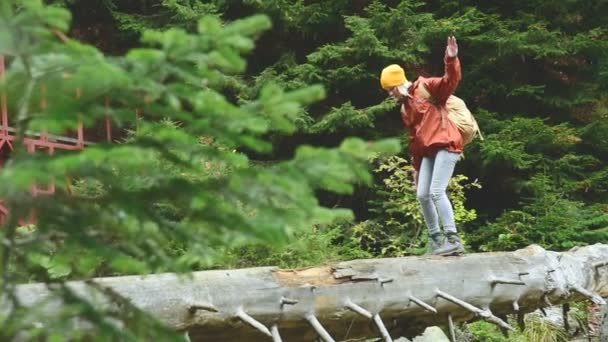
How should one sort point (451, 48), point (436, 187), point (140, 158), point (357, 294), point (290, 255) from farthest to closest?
point (290, 255) → point (436, 187) → point (451, 48) → point (357, 294) → point (140, 158)

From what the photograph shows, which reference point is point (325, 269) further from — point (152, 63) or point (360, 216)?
point (360, 216)

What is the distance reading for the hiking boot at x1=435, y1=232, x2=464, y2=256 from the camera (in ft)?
20.3

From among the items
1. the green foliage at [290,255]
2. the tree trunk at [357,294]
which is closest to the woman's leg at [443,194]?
the tree trunk at [357,294]

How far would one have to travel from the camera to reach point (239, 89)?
10.9 m

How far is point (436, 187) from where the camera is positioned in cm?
627

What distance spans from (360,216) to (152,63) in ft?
31.4

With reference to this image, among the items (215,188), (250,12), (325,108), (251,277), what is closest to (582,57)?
(325,108)

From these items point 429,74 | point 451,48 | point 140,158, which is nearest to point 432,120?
point 451,48

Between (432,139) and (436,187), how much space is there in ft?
1.23

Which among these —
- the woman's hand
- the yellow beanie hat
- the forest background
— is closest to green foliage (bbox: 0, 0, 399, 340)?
the woman's hand

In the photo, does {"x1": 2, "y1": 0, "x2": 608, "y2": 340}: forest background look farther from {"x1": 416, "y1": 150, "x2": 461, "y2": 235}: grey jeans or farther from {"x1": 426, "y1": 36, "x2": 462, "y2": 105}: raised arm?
{"x1": 426, "y1": 36, "x2": 462, "y2": 105}: raised arm

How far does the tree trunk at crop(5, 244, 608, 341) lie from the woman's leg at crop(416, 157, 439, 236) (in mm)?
421

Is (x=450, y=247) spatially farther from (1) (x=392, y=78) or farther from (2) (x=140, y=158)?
(2) (x=140, y=158)

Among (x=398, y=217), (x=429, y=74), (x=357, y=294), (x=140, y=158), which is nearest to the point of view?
(x=140, y=158)
